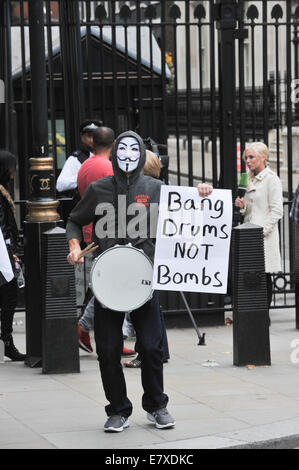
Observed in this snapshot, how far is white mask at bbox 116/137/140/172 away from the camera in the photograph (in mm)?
6344

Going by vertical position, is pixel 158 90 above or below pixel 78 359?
above

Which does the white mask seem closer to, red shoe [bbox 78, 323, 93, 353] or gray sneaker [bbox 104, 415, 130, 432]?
gray sneaker [bbox 104, 415, 130, 432]

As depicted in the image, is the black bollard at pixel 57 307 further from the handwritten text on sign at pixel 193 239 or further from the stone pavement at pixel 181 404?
the handwritten text on sign at pixel 193 239

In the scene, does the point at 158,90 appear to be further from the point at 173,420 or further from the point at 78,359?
the point at 173,420

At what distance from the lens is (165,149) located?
32.5ft

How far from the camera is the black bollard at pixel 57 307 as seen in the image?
311 inches

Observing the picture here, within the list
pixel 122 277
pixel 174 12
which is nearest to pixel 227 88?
pixel 174 12

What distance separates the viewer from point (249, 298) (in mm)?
8273

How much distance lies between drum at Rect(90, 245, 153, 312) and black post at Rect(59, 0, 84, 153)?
Answer: 388 centimetres

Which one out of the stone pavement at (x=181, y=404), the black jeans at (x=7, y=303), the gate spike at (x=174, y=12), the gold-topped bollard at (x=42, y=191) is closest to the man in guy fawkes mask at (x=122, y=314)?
the stone pavement at (x=181, y=404)

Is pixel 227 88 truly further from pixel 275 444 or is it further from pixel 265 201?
pixel 275 444
